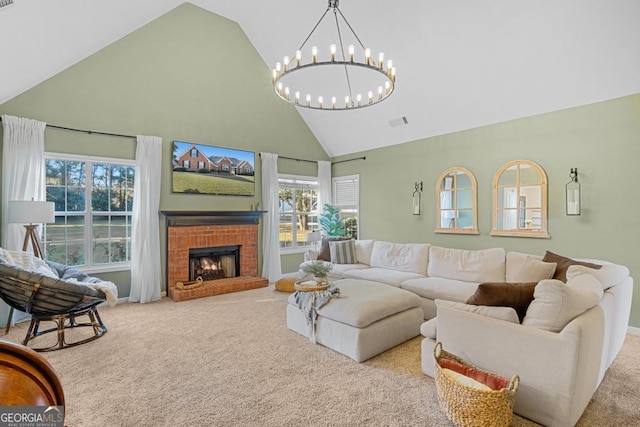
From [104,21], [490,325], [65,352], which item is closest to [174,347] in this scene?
[65,352]

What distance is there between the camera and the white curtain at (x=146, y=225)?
4.98 m

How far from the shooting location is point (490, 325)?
223 cm

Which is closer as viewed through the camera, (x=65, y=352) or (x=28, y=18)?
(x=28, y=18)

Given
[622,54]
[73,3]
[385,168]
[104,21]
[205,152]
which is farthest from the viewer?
[385,168]

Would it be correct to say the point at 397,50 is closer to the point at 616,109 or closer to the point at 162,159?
the point at 616,109

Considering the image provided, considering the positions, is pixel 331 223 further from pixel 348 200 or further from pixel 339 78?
pixel 339 78

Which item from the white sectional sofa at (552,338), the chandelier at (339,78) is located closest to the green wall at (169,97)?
the chandelier at (339,78)

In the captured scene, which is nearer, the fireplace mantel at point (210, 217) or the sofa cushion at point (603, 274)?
the sofa cushion at point (603, 274)

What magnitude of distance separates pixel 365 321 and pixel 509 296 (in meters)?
1.24

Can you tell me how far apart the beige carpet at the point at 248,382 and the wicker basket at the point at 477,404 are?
17cm

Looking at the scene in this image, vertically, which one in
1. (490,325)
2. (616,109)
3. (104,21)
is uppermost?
(104,21)

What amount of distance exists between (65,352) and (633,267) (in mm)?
6328

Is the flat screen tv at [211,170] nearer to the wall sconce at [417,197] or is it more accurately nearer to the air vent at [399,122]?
the air vent at [399,122]

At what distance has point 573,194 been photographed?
13.9 feet
